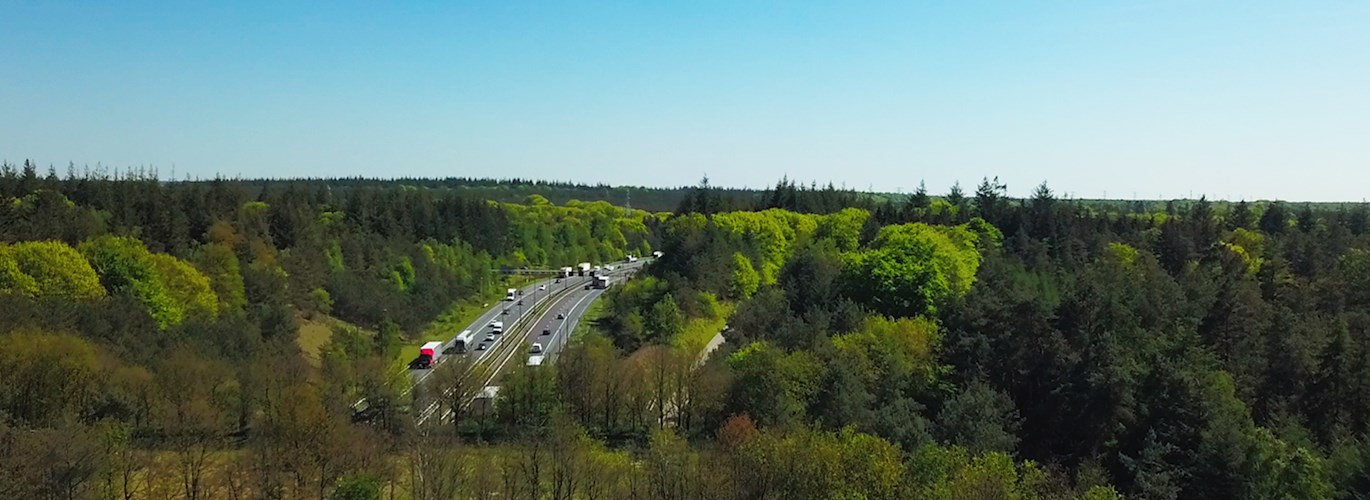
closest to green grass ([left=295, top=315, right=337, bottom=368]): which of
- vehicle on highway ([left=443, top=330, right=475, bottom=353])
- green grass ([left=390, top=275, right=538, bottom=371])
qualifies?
green grass ([left=390, top=275, right=538, bottom=371])

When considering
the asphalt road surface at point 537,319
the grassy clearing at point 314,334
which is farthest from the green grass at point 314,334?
the asphalt road surface at point 537,319

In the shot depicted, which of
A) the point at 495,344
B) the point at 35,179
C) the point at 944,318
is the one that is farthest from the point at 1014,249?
the point at 35,179

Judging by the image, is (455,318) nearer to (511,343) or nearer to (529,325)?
(529,325)

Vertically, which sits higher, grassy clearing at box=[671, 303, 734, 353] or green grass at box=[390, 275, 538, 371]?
grassy clearing at box=[671, 303, 734, 353]

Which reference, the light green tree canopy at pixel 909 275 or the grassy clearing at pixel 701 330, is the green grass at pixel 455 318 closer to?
the grassy clearing at pixel 701 330

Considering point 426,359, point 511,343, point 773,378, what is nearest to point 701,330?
point 511,343

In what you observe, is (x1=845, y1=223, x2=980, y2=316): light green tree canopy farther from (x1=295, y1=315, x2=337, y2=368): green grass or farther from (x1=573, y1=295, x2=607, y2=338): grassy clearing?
(x1=295, y1=315, x2=337, y2=368): green grass
